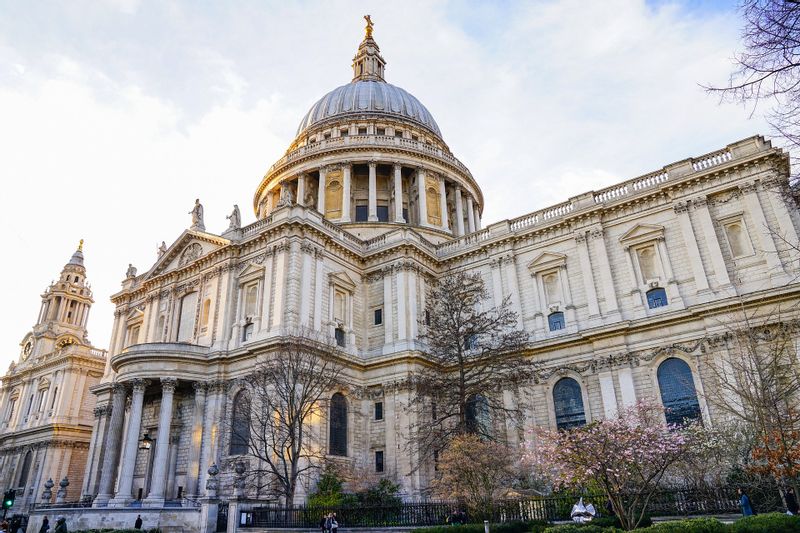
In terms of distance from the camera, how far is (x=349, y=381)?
108 ft

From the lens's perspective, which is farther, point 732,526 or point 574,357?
point 574,357

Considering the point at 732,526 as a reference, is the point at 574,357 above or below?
above

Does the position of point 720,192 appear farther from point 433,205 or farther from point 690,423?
point 433,205

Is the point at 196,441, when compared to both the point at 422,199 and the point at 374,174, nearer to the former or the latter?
the point at 374,174

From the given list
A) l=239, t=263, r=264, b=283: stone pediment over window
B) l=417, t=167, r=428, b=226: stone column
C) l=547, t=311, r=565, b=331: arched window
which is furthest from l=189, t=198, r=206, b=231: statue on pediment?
l=547, t=311, r=565, b=331: arched window

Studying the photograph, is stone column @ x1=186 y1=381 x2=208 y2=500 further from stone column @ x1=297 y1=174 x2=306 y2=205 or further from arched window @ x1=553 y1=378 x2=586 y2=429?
stone column @ x1=297 y1=174 x2=306 y2=205

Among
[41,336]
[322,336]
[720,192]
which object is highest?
[41,336]

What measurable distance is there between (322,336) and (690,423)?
745 inches

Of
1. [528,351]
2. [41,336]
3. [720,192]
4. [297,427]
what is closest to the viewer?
[297,427]

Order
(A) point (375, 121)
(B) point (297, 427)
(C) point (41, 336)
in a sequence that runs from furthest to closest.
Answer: (C) point (41, 336)
(A) point (375, 121)
(B) point (297, 427)

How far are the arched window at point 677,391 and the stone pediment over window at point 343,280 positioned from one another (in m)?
18.5

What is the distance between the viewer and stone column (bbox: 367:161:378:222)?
1825 inches

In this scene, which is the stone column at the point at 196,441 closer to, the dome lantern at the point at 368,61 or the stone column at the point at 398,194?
the stone column at the point at 398,194

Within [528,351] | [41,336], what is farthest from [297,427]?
[41,336]
